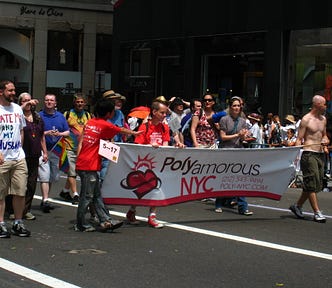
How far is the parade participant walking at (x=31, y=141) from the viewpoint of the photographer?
8.98m

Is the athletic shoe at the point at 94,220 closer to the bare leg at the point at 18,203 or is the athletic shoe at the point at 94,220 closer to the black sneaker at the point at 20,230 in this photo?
the black sneaker at the point at 20,230

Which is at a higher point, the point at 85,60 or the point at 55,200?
the point at 85,60

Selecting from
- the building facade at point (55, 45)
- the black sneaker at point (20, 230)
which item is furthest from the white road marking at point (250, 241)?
the building facade at point (55, 45)

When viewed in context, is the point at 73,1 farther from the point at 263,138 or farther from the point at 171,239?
the point at 171,239

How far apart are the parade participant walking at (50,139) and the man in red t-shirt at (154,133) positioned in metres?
1.67

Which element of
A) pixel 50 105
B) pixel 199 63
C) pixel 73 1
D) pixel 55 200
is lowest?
pixel 55 200

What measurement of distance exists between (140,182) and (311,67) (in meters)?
13.2

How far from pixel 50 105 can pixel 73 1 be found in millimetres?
29603

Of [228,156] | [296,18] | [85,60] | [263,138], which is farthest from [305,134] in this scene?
[85,60]

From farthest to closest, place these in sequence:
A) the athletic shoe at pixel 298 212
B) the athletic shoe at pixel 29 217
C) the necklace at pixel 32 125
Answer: the athletic shoe at pixel 298 212, the athletic shoe at pixel 29 217, the necklace at pixel 32 125

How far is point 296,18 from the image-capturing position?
20.3m

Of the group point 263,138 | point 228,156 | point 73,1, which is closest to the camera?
point 228,156

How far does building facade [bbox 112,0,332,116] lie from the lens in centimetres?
2039

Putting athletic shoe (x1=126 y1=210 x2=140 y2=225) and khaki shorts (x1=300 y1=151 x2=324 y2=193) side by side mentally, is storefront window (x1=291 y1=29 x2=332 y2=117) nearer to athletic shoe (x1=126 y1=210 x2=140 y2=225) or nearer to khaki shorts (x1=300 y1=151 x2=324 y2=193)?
khaki shorts (x1=300 y1=151 x2=324 y2=193)
